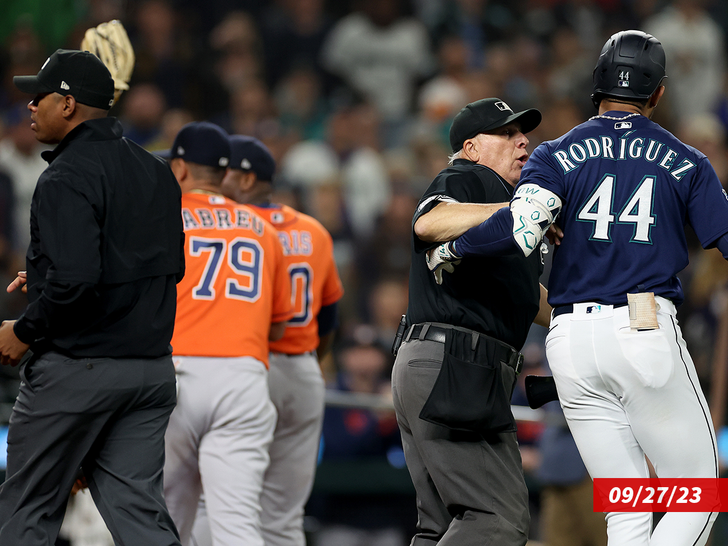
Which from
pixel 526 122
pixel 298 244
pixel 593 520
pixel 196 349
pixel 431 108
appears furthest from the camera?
pixel 431 108

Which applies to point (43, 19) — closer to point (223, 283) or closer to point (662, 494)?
point (223, 283)

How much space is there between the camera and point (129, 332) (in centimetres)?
398

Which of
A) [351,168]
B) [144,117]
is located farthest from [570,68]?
[144,117]

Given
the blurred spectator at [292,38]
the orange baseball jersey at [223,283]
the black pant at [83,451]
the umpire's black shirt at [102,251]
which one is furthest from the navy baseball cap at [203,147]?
the blurred spectator at [292,38]

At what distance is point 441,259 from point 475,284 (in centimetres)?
25

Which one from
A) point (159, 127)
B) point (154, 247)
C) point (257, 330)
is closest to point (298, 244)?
point (257, 330)

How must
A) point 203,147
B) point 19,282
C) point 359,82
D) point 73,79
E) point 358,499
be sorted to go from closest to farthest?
point 73,79, point 19,282, point 203,147, point 358,499, point 359,82

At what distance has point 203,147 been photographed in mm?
5270

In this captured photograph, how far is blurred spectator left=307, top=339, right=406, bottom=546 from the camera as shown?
7441 millimetres

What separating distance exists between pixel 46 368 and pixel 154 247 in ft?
2.10

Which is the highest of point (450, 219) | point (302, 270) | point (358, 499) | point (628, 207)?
point (628, 207)

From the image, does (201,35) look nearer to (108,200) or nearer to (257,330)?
(257,330)

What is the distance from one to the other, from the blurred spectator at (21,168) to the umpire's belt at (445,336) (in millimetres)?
6013

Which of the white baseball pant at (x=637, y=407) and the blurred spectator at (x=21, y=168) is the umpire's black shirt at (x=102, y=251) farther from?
the blurred spectator at (x=21, y=168)
